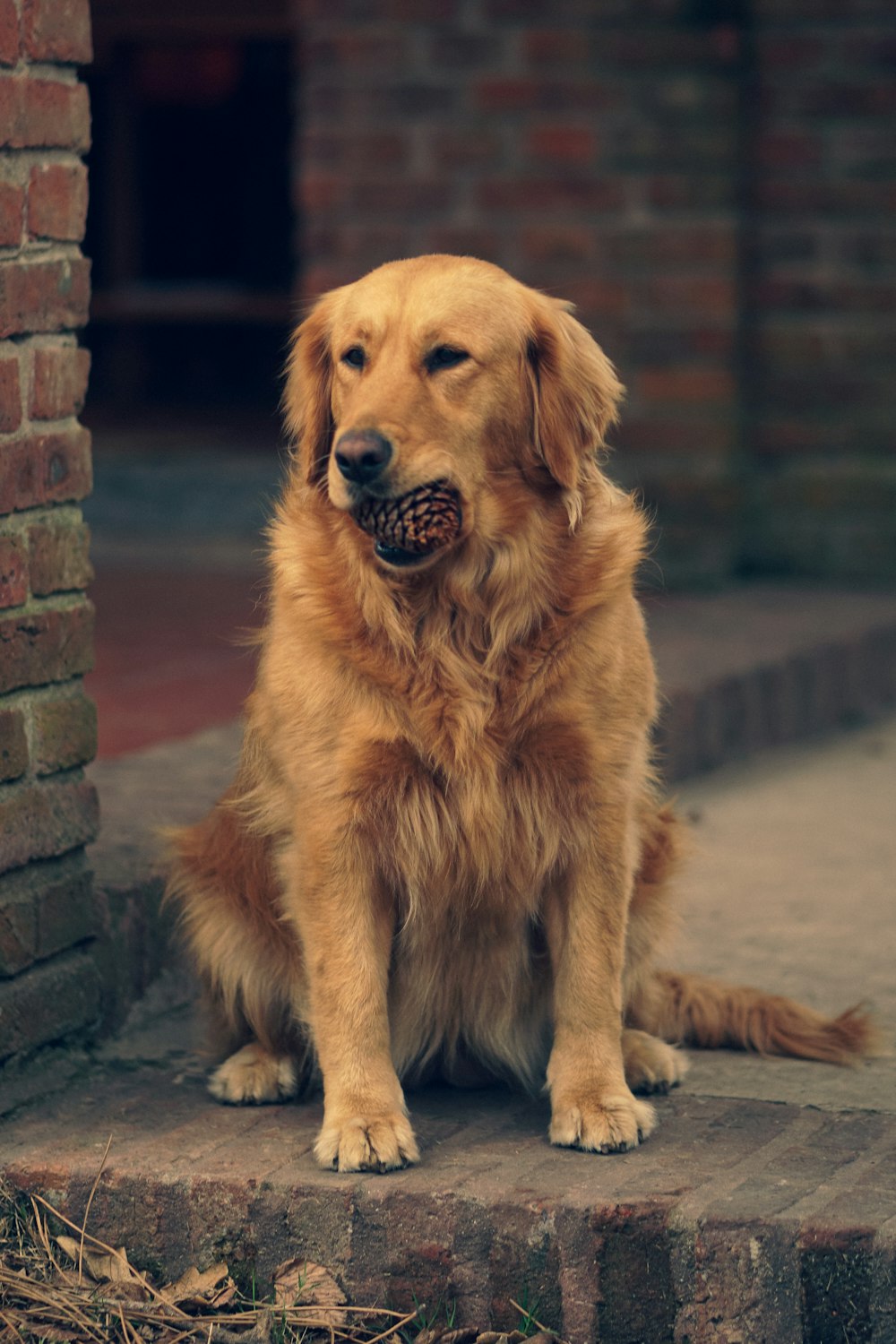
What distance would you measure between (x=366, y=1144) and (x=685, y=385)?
167 inches

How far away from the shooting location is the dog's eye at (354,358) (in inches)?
124

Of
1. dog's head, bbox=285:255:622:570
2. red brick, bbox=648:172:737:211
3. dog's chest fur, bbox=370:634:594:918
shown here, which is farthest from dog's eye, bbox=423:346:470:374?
red brick, bbox=648:172:737:211

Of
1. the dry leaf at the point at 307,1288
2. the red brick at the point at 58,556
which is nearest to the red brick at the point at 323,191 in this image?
the red brick at the point at 58,556

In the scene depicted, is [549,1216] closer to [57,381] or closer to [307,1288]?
[307,1288]

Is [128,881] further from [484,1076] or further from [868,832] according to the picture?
[868,832]

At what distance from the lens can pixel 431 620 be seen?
10.3 feet

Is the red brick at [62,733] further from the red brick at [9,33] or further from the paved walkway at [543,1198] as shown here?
the red brick at [9,33]

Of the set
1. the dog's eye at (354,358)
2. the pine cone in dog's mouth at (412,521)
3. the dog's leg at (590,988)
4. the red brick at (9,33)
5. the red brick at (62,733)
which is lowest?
the dog's leg at (590,988)

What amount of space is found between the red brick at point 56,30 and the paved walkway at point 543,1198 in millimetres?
1720

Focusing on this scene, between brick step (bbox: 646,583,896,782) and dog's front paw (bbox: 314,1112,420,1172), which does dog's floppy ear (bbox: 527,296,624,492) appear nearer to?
dog's front paw (bbox: 314,1112,420,1172)

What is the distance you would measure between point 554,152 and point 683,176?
435 mm

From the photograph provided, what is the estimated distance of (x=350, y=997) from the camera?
10.1 ft

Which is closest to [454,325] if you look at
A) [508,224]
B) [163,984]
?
[163,984]

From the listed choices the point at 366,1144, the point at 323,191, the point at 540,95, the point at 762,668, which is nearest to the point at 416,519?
the point at 366,1144
